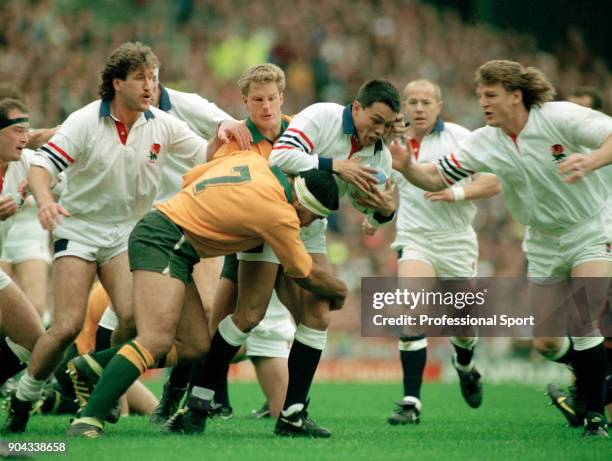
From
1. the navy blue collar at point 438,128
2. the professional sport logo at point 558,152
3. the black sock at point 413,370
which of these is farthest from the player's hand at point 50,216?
the navy blue collar at point 438,128

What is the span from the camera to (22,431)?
7.09 meters

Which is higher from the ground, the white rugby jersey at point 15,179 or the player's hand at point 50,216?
the white rugby jersey at point 15,179

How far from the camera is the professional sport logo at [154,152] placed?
24.7 ft

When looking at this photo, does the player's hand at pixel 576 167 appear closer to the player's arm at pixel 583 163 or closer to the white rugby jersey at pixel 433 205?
the player's arm at pixel 583 163

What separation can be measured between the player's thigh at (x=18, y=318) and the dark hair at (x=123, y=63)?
1.52 meters

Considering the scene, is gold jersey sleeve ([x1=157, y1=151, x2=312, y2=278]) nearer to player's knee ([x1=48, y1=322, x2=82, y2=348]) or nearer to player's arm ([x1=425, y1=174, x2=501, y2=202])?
player's knee ([x1=48, y1=322, x2=82, y2=348])

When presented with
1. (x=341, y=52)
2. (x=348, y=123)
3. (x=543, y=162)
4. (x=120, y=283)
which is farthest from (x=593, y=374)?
(x=341, y=52)

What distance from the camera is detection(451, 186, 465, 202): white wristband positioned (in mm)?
9375

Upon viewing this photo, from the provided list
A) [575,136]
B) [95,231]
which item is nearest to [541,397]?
[575,136]

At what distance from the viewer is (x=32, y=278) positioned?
10297 millimetres

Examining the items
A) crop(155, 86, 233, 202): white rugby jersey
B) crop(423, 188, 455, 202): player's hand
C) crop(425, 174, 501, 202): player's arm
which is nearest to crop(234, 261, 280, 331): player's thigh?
crop(155, 86, 233, 202): white rugby jersey

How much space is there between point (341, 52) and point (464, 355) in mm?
12923

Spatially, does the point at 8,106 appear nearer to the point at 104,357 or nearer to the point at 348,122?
the point at 104,357

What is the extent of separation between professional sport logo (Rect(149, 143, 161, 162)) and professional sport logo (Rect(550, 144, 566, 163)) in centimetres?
286
